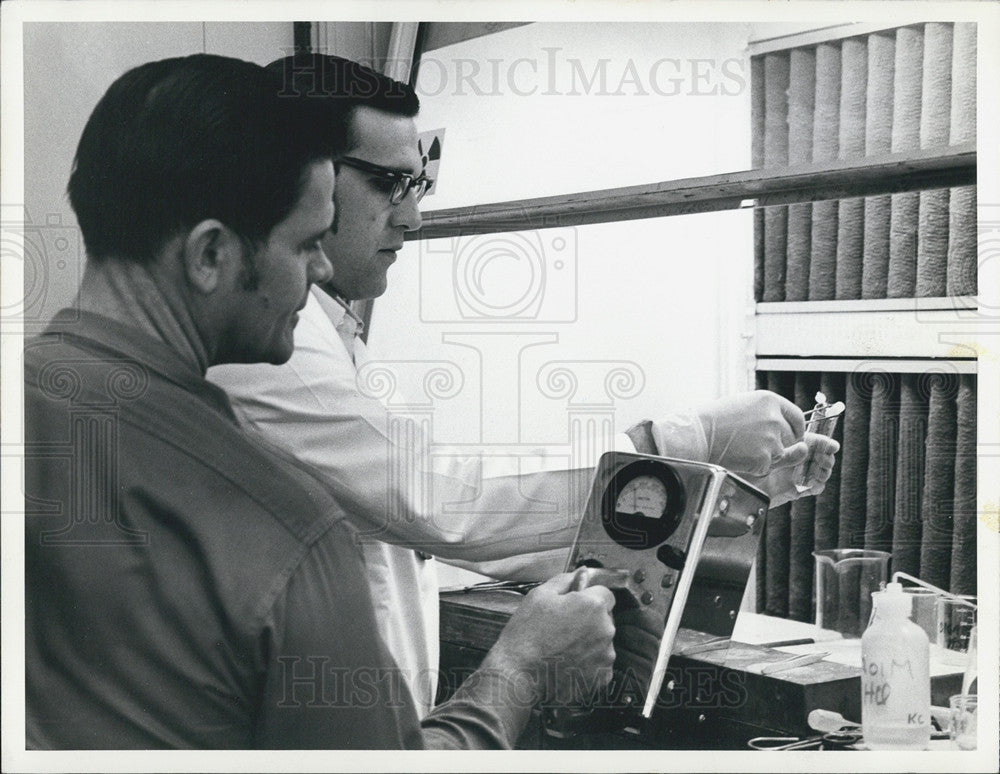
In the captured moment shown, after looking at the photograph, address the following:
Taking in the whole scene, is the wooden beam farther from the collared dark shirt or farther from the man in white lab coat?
the collared dark shirt

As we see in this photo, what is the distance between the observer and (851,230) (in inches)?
66.4

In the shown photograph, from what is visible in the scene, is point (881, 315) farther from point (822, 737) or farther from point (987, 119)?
point (822, 737)

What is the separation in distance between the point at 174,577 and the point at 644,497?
0.77 meters

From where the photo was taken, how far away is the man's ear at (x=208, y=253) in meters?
1.63

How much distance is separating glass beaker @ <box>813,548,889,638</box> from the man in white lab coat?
131mm

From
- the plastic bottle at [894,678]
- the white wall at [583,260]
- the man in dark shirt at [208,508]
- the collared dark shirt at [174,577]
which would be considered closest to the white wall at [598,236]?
the white wall at [583,260]

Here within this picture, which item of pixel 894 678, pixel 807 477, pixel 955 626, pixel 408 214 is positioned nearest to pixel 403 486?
pixel 408 214

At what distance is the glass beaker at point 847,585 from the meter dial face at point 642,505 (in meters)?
0.29

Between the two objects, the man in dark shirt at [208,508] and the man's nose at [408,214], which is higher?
the man's nose at [408,214]

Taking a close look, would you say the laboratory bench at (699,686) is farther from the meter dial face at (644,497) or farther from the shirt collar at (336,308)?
the shirt collar at (336,308)

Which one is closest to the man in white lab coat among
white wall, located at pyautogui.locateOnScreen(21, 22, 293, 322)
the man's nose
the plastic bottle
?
the man's nose

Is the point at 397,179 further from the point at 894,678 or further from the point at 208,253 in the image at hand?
the point at 894,678

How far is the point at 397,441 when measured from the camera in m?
1.70

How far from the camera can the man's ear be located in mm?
1635
